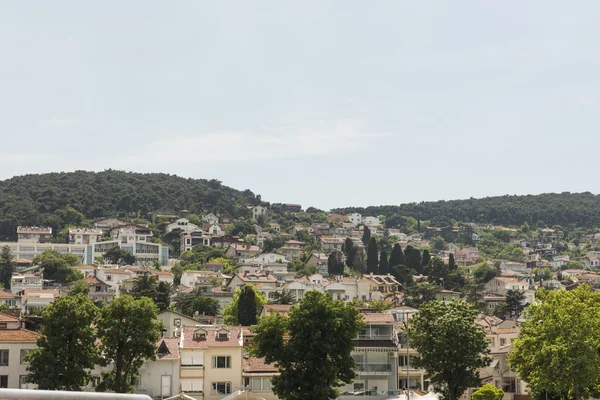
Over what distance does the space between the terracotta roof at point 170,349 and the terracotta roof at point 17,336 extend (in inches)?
324

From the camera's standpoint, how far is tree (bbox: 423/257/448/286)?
160 metres

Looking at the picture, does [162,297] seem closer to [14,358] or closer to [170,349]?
[170,349]

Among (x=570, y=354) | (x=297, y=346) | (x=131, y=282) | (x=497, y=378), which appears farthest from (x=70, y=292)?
(x=570, y=354)

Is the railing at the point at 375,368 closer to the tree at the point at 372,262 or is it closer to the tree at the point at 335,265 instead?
the tree at the point at 372,262

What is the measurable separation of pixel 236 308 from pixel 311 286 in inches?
1967

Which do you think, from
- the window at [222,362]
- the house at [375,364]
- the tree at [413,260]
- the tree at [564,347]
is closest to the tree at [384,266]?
the tree at [413,260]

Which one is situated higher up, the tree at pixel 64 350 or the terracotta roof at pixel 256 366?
the tree at pixel 64 350

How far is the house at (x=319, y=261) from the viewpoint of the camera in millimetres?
189500

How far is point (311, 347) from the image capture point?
54531mm

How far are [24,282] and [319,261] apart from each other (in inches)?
2704

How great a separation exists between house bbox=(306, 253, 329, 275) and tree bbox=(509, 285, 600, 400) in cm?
13111

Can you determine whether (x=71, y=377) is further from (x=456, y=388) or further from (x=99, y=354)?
(x=456, y=388)

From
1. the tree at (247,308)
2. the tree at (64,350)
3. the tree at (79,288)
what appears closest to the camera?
the tree at (64,350)

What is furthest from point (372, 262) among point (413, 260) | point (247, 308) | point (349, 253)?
point (247, 308)
